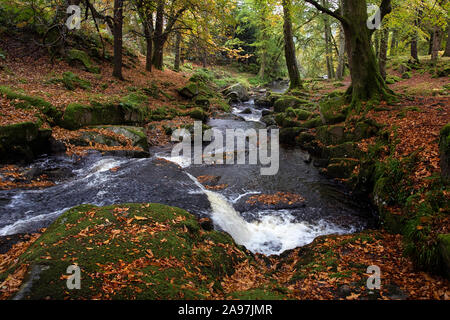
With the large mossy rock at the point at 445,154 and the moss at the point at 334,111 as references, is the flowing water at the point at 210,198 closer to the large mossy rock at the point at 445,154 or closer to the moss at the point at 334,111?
the large mossy rock at the point at 445,154

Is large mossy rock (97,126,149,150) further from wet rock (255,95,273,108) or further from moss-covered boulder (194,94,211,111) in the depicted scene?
wet rock (255,95,273,108)

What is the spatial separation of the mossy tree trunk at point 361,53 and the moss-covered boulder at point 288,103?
5.42m

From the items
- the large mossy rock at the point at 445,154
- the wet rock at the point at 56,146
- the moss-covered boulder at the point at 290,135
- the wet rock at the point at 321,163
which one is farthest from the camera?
the moss-covered boulder at the point at 290,135

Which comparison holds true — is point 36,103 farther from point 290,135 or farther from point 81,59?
point 290,135

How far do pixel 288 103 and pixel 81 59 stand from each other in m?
12.9

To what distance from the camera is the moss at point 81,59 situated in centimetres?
1438

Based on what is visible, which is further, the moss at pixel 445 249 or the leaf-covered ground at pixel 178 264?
the moss at pixel 445 249

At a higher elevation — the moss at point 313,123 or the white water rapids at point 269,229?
the moss at point 313,123

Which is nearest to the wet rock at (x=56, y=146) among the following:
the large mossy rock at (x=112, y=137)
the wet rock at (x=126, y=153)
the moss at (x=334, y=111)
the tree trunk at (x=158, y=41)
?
the large mossy rock at (x=112, y=137)

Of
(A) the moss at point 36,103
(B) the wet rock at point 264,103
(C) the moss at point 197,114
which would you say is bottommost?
(A) the moss at point 36,103

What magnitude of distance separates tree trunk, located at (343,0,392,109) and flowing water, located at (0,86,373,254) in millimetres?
4222

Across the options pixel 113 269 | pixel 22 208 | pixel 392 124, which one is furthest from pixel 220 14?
pixel 113 269

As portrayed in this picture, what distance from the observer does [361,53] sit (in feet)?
32.6

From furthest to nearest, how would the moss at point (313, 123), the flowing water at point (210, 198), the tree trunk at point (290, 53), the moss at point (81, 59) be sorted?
the tree trunk at point (290, 53), the moss at point (81, 59), the moss at point (313, 123), the flowing water at point (210, 198)
